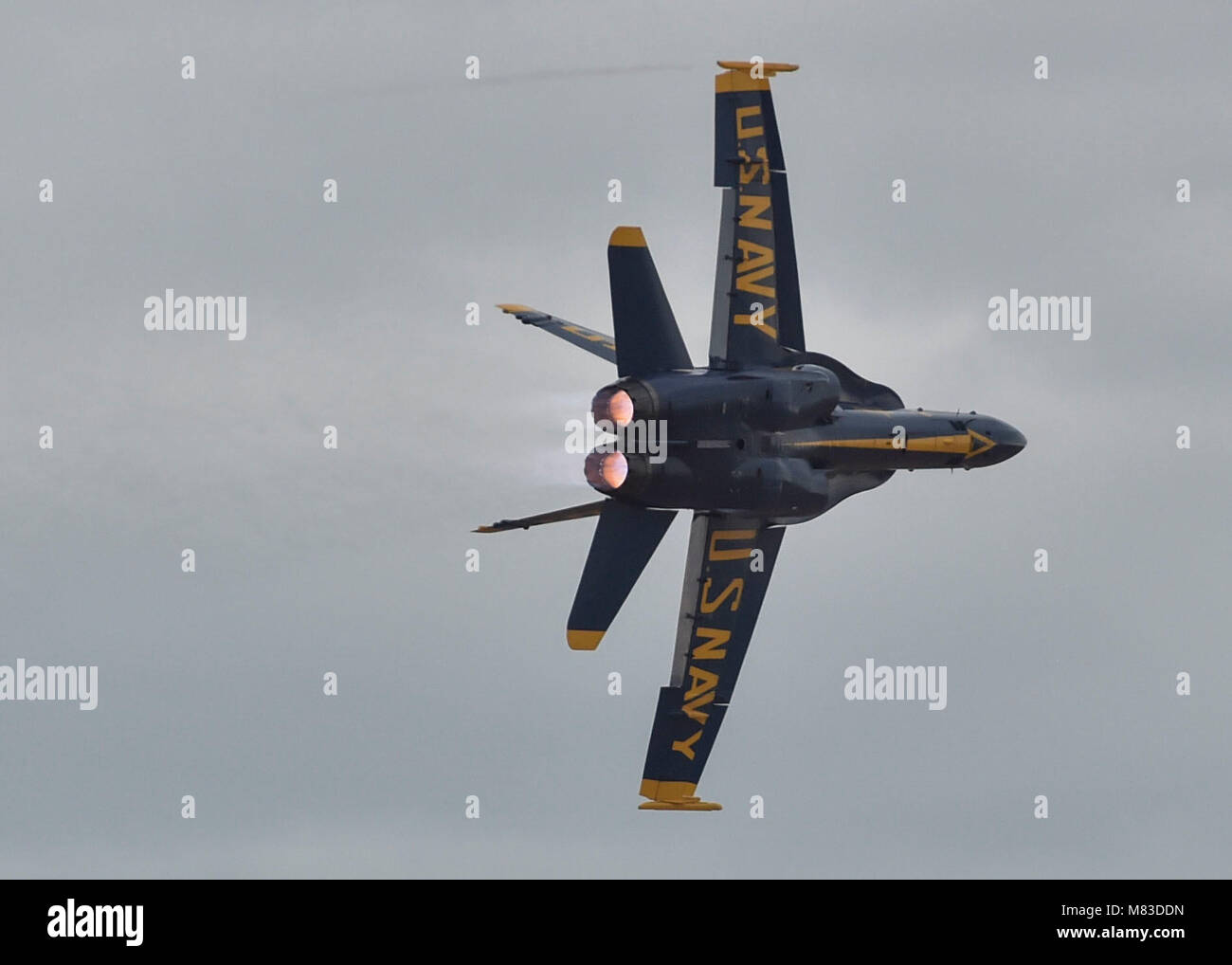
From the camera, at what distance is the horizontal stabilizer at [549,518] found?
53.0 meters

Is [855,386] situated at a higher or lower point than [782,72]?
lower

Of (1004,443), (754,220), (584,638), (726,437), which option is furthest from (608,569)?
(1004,443)

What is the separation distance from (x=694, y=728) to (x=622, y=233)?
31.1ft

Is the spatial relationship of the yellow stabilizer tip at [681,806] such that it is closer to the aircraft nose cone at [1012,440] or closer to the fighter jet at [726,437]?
the fighter jet at [726,437]

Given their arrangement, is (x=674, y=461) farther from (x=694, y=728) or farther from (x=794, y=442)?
(x=694, y=728)

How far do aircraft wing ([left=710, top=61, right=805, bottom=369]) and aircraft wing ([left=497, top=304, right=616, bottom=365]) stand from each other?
1.96m

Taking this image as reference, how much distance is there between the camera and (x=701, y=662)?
189 ft

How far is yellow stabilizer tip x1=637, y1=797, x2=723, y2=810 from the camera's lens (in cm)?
5747

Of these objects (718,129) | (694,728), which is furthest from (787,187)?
(694,728)

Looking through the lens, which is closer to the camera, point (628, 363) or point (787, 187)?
point (628, 363)

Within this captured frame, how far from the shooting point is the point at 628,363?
53.2 metres

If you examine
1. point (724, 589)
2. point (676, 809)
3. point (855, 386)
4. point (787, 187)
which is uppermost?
point (787, 187)

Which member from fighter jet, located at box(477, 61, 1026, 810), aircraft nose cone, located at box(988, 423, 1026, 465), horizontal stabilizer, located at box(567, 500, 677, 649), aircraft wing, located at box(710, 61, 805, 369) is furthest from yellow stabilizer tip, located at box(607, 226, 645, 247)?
aircraft nose cone, located at box(988, 423, 1026, 465)

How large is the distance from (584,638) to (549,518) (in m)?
2.11
